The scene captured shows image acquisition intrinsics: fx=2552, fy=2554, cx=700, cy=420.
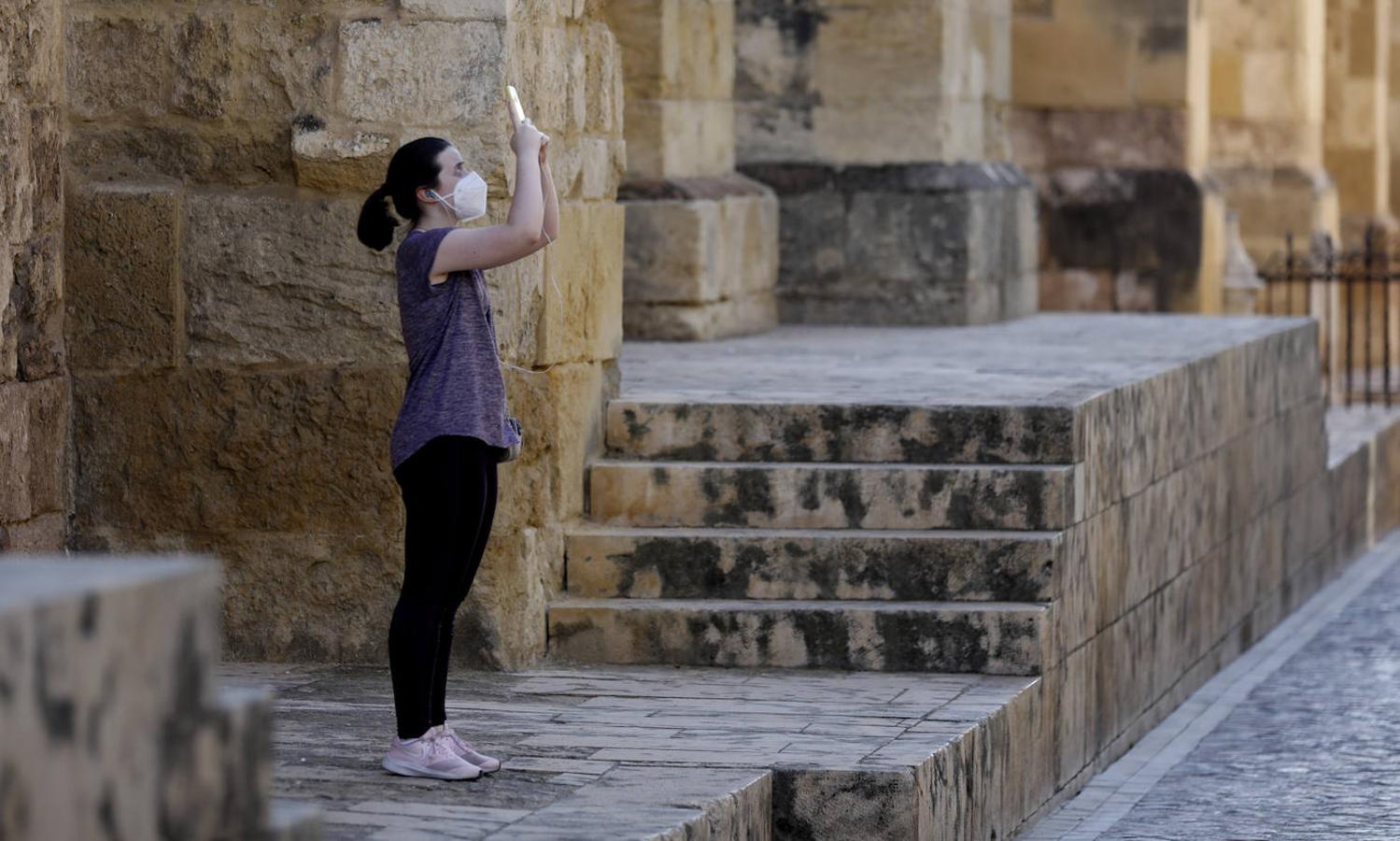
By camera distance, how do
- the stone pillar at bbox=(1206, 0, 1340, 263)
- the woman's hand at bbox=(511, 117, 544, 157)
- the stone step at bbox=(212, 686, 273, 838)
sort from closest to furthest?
1. the stone step at bbox=(212, 686, 273, 838)
2. the woman's hand at bbox=(511, 117, 544, 157)
3. the stone pillar at bbox=(1206, 0, 1340, 263)

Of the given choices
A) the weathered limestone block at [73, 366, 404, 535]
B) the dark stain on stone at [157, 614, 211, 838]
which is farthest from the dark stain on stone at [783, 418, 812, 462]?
the dark stain on stone at [157, 614, 211, 838]

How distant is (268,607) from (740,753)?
1815 mm

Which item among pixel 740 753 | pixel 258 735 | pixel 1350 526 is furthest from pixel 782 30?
pixel 258 735

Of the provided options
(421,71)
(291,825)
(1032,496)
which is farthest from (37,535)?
(291,825)

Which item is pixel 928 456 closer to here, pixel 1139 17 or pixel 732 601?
pixel 732 601

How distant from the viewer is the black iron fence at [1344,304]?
56.1 feet

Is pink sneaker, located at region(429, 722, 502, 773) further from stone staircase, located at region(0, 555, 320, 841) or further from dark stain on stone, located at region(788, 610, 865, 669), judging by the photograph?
stone staircase, located at region(0, 555, 320, 841)

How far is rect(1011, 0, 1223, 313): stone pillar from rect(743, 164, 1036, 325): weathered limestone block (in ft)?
13.3

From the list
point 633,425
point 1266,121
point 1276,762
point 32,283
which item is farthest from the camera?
point 1266,121

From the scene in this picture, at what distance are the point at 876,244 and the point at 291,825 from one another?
9.41 meters

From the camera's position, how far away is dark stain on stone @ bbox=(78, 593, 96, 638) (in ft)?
9.89

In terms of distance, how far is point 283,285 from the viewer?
7066mm

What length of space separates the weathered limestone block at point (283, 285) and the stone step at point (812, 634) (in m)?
0.97

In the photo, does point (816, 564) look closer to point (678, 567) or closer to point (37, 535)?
point (678, 567)
